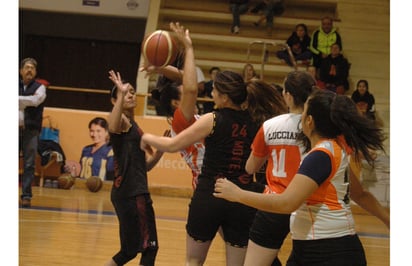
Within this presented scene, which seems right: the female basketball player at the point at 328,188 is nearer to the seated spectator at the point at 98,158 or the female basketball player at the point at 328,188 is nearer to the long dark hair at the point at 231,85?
the long dark hair at the point at 231,85

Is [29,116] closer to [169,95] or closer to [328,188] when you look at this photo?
[169,95]

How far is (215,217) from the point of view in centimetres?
466

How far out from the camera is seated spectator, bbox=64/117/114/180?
13242mm

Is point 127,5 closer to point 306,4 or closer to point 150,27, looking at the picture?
point 150,27

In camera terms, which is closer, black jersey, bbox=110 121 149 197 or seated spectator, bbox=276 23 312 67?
black jersey, bbox=110 121 149 197

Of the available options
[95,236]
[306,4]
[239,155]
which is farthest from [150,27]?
[239,155]

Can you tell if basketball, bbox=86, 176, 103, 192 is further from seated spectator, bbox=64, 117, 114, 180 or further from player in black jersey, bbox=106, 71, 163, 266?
player in black jersey, bbox=106, 71, 163, 266

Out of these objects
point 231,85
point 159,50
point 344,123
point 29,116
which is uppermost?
point 159,50

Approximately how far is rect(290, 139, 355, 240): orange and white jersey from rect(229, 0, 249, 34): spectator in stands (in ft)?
47.8

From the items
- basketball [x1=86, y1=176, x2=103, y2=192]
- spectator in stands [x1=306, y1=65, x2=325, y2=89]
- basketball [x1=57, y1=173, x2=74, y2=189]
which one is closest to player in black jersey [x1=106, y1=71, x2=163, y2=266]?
basketball [x1=86, y1=176, x2=103, y2=192]

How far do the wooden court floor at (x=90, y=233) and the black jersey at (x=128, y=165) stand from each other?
4.86 ft

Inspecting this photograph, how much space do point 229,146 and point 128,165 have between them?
43.5 inches

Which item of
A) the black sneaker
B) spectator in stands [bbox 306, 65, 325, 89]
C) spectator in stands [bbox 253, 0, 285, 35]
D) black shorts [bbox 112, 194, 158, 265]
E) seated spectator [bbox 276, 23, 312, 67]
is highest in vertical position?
spectator in stands [bbox 253, 0, 285, 35]

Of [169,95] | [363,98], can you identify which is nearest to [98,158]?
[363,98]
